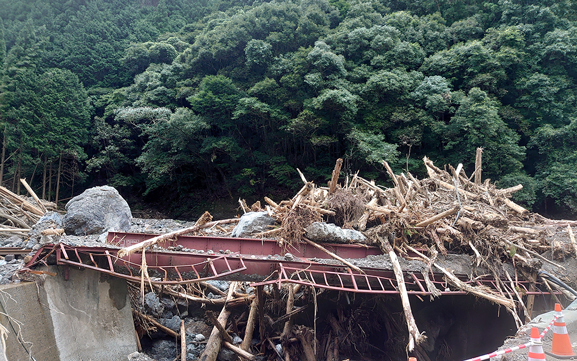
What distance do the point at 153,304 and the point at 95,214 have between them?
2326 mm

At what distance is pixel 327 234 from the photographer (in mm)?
6461

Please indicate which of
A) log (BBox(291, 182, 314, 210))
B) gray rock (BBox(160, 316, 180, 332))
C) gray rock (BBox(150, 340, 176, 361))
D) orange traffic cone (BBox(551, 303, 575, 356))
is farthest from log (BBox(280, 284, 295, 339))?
orange traffic cone (BBox(551, 303, 575, 356))

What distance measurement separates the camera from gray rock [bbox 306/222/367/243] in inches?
254

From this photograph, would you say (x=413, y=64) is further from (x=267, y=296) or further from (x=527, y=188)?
(x=267, y=296)

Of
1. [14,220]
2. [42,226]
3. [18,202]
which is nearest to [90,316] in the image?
[42,226]

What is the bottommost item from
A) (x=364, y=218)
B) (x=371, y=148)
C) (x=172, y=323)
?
(x=172, y=323)

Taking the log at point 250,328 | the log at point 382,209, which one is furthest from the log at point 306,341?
the log at point 382,209

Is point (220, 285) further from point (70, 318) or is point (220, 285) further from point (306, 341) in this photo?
point (70, 318)

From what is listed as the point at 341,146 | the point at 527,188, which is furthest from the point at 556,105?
the point at 341,146

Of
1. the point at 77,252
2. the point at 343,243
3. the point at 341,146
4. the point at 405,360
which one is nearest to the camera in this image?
the point at 77,252

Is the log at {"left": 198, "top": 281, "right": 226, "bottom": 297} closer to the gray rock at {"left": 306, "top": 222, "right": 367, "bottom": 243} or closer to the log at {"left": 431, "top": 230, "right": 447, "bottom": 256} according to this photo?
the gray rock at {"left": 306, "top": 222, "right": 367, "bottom": 243}

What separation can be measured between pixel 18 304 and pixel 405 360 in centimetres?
707

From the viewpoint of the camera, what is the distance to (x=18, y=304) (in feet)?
15.3

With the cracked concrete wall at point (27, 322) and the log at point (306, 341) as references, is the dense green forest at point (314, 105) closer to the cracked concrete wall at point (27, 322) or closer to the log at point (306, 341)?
the log at point (306, 341)
